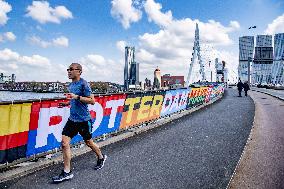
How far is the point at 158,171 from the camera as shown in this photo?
20.7 ft

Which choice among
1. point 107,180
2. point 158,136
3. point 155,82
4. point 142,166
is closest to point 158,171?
point 142,166

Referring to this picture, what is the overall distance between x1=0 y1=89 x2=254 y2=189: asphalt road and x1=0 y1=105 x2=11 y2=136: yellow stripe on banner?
1.07 m

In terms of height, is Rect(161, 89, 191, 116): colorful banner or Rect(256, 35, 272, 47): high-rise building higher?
Rect(256, 35, 272, 47): high-rise building

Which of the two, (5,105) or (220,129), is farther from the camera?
(220,129)

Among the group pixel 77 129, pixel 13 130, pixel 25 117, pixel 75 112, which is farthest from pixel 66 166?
pixel 25 117

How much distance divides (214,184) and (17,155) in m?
4.06

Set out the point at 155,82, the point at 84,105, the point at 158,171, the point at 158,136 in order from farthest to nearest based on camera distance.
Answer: the point at 155,82 → the point at 158,136 → the point at 158,171 → the point at 84,105

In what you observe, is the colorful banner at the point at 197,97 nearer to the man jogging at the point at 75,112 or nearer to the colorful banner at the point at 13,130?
the colorful banner at the point at 13,130

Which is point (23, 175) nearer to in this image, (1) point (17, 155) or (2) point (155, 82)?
(1) point (17, 155)

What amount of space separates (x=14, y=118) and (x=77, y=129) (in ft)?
5.06

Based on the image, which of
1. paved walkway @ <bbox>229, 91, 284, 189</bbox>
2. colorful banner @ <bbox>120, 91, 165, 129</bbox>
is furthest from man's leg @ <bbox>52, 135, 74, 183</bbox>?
colorful banner @ <bbox>120, 91, 165, 129</bbox>

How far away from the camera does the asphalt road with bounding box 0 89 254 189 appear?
18.1 feet

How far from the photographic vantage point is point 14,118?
6430mm

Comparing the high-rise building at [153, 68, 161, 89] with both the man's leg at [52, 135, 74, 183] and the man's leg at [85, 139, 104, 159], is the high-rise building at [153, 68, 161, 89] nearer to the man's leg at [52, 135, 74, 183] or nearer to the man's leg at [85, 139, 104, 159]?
the man's leg at [85, 139, 104, 159]
